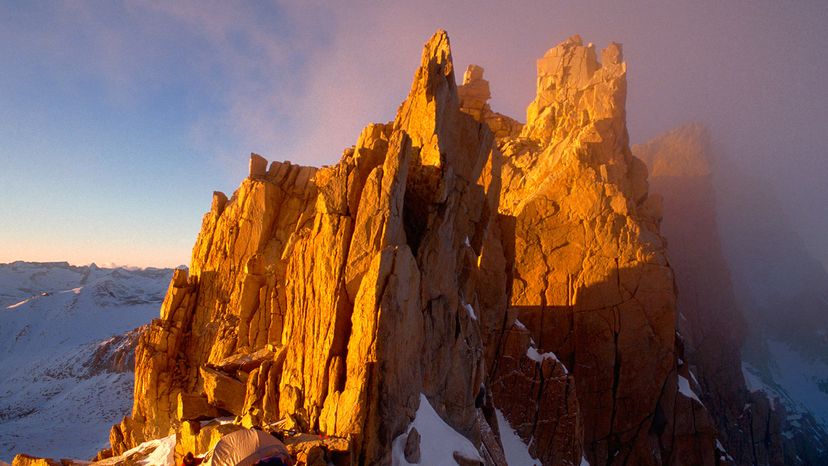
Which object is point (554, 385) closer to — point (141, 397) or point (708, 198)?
point (141, 397)

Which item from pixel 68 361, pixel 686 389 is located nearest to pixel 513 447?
pixel 686 389

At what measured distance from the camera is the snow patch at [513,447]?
1018 inches

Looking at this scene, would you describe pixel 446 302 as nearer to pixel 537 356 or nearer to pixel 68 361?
pixel 537 356

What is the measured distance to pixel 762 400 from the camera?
49.7 m

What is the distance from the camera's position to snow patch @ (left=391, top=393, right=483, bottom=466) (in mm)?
12758

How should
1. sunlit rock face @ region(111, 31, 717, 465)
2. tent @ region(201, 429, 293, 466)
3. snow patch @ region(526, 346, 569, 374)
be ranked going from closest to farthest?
tent @ region(201, 429, 293, 466)
sunlit rock face @ region(111, 31, 717, 465)
snow patch @ region(526, 346, 569, 374)

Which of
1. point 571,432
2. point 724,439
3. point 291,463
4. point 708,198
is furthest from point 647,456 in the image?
point 708,198

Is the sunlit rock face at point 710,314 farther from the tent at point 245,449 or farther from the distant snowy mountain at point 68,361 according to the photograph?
the distant snowy mountain at point 68,361

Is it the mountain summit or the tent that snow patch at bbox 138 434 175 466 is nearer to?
the mountain summit

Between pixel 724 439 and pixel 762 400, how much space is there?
840 cm

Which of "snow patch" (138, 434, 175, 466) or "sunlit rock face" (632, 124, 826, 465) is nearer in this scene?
"snow patch" (138, 434, 175, 466)

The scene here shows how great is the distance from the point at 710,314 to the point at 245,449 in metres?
63.4

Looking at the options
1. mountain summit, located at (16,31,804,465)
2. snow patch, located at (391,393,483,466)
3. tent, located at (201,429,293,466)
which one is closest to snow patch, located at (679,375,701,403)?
mountain summit, located at (16,31,804,465)

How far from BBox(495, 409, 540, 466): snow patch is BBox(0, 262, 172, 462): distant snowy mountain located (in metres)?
44.2
